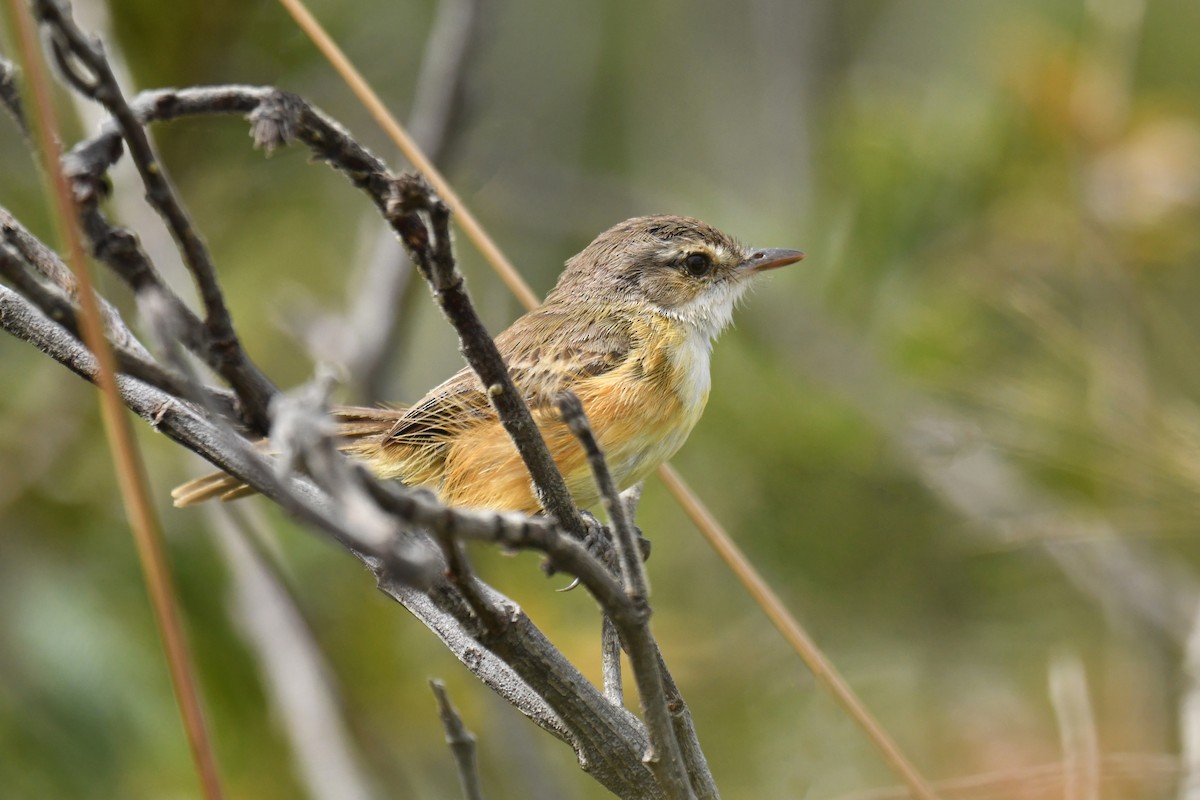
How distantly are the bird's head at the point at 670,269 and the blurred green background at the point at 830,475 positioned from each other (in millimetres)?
454

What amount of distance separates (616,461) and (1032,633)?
2449mm

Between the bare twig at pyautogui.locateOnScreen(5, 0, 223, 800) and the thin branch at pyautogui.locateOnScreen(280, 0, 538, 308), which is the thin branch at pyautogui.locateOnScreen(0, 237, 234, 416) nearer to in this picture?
the bare twig at pyautogui.locateOnScreen(5, 0, 223, 800)

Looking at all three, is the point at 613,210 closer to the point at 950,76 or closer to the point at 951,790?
the point at 950,76

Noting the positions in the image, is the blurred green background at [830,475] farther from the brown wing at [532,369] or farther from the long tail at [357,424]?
the brown wing at [532,369]

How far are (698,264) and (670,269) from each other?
0.30 feet

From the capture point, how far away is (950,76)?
19.9 feet

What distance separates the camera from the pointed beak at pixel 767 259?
11.2 ft

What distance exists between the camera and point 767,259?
354cm

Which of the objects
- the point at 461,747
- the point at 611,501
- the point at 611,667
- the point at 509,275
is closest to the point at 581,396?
the point at 509,275

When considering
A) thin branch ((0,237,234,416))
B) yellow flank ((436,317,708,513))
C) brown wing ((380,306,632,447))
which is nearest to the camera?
thin branch ((0,237,234,416))

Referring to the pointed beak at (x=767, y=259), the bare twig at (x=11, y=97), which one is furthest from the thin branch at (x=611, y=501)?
the pointed beak at (x=767, y=259)

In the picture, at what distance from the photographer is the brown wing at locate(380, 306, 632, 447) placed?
2.87 metres

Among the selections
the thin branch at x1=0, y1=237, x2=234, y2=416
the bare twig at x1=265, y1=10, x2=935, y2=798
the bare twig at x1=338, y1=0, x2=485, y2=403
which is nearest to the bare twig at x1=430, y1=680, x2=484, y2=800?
the bare twig at x1=265, y1=10, x2=935, y2=798

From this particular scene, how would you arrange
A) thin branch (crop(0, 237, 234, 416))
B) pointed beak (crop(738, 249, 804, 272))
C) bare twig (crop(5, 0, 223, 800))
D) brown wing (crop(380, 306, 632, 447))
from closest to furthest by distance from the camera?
thin branch (crop(0, 237, 234, 416)) < bare twig (crop(5, 0, 223, 800)) < brown wing (crop(380, 306, 632, 447)) < pointed beak (crop(738, 249, 804, 272))
